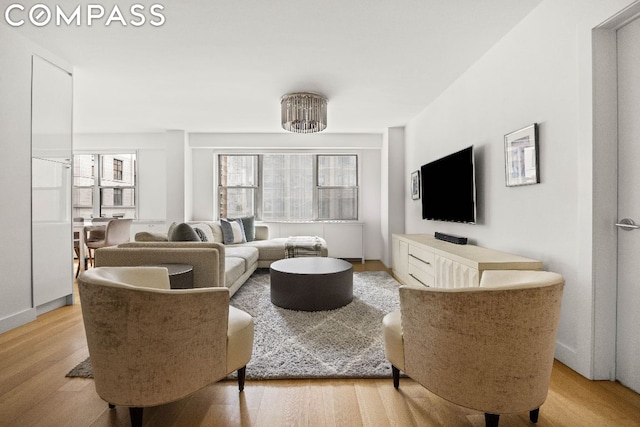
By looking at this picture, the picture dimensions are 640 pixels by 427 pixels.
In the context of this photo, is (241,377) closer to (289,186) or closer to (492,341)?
(492,341)

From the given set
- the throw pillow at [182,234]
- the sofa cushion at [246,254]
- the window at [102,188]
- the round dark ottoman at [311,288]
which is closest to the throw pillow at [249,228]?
the sofa cushion at [246,254]

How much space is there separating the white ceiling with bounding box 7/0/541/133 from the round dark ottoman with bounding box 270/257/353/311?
206 cm

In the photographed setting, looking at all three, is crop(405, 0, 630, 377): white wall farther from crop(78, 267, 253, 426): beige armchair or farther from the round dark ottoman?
crop(78, 267, 253, 426): beige armchair

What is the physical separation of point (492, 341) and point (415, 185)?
152 inches

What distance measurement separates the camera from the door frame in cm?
187

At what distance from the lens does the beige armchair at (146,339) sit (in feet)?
4.42

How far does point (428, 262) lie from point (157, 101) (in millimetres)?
4003

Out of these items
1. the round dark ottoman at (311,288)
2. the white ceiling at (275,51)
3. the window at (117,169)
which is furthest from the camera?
the window at (117,169)

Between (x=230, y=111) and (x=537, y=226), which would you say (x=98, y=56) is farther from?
(x=537, y=226)

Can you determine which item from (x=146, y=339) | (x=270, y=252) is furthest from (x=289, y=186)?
(x=146, y=339)

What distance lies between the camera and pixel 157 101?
4395 mm

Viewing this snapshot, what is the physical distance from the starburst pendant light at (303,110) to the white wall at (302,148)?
7.02 feet

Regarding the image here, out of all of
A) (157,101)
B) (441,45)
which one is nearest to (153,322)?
(441,45)

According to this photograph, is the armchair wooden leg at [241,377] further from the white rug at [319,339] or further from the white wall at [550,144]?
the white wall at [550,144]
